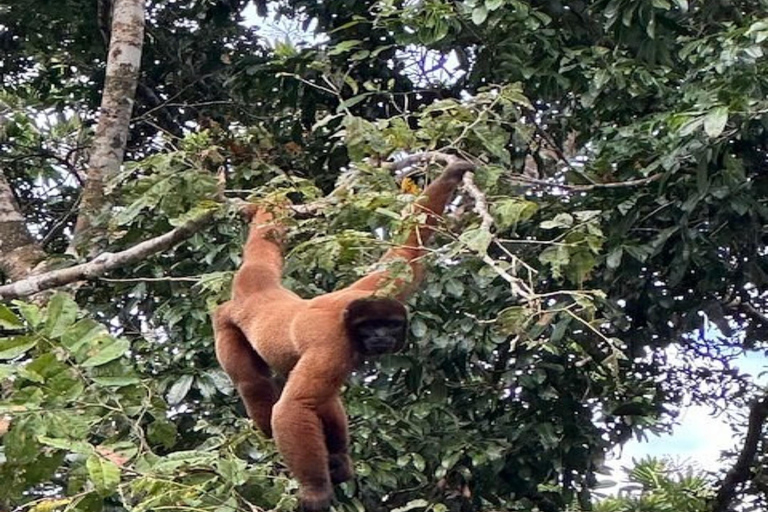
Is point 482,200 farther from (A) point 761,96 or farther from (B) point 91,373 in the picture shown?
(A) point 761,96

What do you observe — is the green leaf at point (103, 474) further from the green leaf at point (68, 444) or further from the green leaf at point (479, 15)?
the green leaf at point (479, 15)

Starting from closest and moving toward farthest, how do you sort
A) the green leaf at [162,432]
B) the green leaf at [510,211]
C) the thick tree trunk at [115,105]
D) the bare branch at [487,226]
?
the bare branch at [487,226]
the green leaf at [510,211]
the green leaf at [162,432]
the thick tree trunk at [115,105]

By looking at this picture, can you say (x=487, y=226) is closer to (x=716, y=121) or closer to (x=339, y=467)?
(x=339, y=467)

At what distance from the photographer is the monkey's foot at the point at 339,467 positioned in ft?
18.2

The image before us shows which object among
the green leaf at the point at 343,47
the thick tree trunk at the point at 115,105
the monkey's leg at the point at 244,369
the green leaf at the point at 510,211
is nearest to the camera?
the green leaf at the point at 510,211

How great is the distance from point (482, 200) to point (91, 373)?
59.7 inches

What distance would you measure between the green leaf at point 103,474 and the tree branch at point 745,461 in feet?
16.7

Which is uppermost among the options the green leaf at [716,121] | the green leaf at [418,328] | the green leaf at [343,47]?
the green leaf at [343,47]

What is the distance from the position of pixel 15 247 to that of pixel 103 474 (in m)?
3.72

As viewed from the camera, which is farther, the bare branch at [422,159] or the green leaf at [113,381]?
the bare branch at [422,159]

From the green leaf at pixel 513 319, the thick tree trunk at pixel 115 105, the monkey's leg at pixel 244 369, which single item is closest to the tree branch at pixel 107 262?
the monkey's leg at pixel 244 369

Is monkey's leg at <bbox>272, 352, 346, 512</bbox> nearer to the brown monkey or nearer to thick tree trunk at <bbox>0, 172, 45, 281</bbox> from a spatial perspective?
the brown monkey

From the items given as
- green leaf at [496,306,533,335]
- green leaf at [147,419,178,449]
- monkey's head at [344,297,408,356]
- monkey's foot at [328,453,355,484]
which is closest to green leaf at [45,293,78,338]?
green leaf at [147,419,178,449]

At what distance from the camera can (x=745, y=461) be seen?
8.12 m
